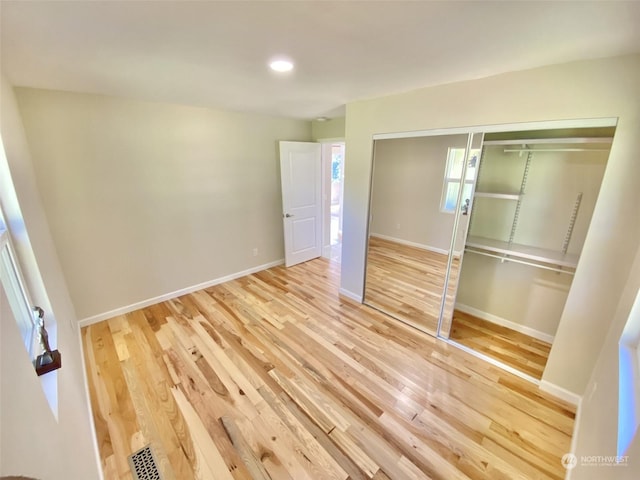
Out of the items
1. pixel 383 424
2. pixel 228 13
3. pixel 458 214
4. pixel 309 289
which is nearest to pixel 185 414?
pixel 383 424

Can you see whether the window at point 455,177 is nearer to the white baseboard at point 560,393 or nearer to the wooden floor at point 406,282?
the wooden floor at point 406,282

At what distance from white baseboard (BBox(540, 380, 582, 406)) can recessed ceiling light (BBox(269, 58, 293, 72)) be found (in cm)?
293

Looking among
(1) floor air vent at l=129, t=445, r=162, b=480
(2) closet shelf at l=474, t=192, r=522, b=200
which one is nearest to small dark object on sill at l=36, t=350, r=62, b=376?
(1) floor air vent at l=129, t=445, r=162, b=480

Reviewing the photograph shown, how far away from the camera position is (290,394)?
1963mm

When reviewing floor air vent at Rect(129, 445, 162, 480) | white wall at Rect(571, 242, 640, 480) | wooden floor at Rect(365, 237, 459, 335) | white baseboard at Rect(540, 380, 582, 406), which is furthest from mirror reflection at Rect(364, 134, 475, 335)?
floor air vent at Rect(129, 445, 162, 480)

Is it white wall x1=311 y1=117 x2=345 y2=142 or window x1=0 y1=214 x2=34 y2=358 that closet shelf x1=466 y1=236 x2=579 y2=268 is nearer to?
white wall x1=311 y1=117 x2=345 y2=142

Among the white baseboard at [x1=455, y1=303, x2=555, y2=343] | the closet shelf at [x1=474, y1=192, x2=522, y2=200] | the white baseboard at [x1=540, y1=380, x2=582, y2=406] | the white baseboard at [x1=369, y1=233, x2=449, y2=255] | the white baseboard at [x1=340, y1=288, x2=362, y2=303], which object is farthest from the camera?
the white baseboard at [x1=369, y1=233, x2=449, y2=255]

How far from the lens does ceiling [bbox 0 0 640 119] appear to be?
1074 mm

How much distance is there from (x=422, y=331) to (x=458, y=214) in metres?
1.24

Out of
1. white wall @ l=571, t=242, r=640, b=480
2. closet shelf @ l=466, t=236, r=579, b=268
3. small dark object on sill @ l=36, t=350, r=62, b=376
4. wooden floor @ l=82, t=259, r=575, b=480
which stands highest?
closet shelf @ l=466, t=236, r=579, b=268

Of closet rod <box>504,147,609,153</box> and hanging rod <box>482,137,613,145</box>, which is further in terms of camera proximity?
closet rod <box>504,147,609,153</box>

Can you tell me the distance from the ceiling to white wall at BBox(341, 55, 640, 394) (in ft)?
0.33

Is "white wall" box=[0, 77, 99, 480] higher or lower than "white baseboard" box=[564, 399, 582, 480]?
higher

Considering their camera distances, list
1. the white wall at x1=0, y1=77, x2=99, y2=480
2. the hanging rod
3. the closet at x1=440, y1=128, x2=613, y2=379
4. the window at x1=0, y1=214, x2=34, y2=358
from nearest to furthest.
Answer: the white wall at x1=0, y1=77, x2=99, y2=480 → the window at x1=0, y1=214, x2=34, y2=358 → the hanging rod → the closet at x1=440, y1=128, x2=613, y2=379
